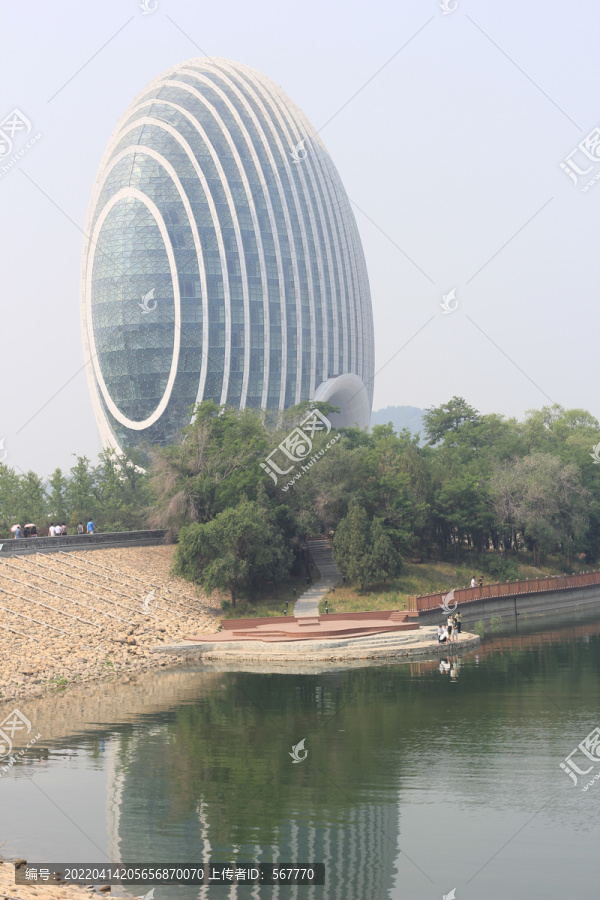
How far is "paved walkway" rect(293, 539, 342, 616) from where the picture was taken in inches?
1471

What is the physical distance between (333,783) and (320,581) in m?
24.3

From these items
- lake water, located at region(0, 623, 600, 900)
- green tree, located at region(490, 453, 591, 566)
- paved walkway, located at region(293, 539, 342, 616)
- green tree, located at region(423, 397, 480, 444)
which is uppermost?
green tree, located at region(423, 397, 480, 444)

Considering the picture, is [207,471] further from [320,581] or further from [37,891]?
[37,891]

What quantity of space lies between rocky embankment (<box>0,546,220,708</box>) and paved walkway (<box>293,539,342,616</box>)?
3.23 m

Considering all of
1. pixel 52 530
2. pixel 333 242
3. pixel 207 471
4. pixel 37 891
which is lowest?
pixel 37 891

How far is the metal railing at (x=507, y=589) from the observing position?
35.7 m

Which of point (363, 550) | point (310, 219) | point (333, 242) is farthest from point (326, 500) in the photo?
point (333, 242)

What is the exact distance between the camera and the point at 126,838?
14.8m

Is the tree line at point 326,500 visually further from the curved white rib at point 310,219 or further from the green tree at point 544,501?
the curved white rib at point 310,219

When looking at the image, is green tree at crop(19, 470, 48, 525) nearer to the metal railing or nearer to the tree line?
the tree line

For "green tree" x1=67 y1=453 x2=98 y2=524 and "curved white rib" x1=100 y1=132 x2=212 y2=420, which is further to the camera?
"curved white rib" x1=100 y1=132 x2=212 y2=420

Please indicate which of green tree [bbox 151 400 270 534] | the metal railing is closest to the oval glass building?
green tree [bbox 151 400 270 534]

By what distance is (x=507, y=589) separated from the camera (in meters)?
41.2

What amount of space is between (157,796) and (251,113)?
196ft
